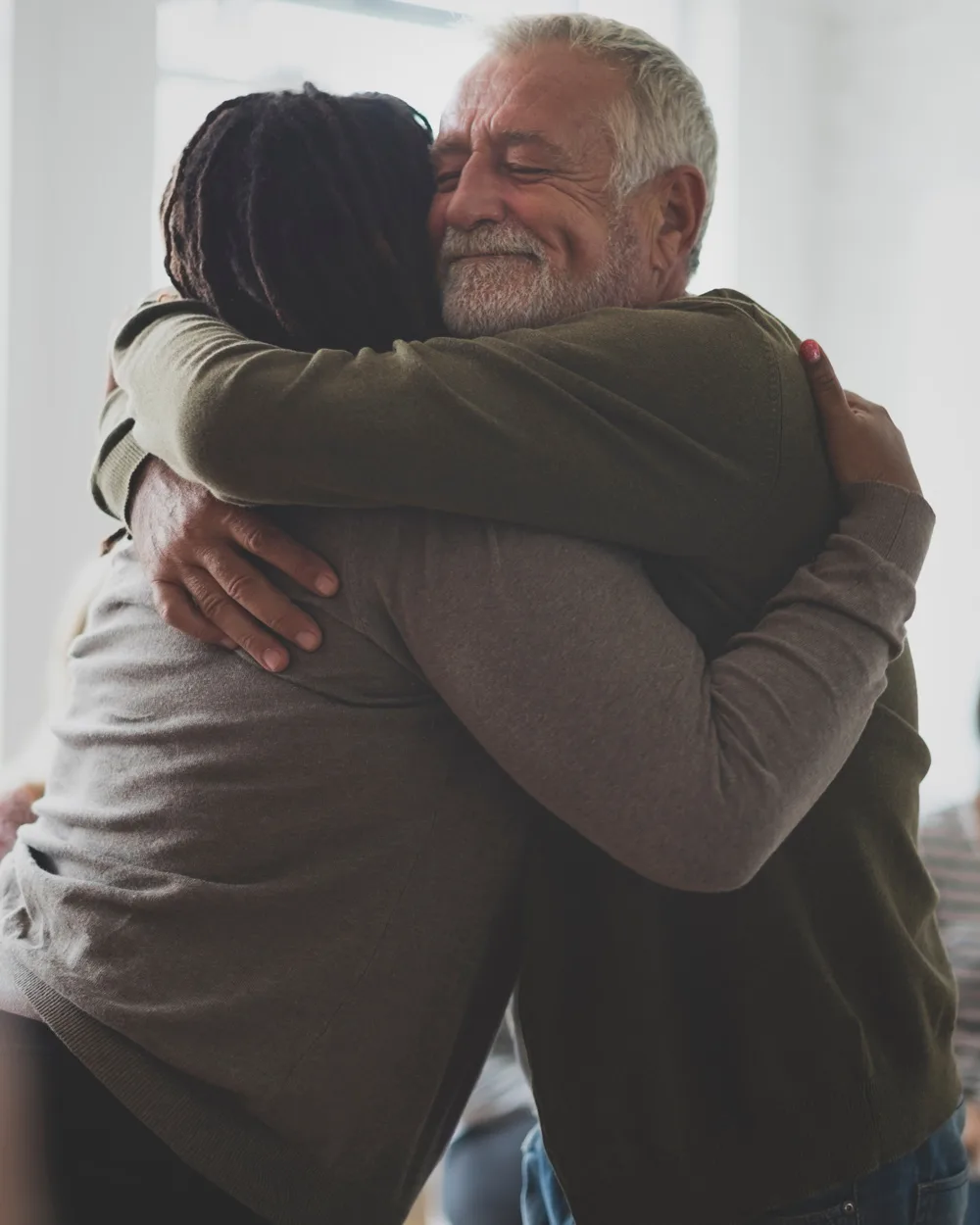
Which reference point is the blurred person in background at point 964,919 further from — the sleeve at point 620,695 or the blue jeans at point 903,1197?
the sleeve at point 620,695

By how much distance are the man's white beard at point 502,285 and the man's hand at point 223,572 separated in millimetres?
255

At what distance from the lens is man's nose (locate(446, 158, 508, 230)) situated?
1100 mm

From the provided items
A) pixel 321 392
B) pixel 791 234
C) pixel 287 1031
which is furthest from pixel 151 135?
pixel 287 1031

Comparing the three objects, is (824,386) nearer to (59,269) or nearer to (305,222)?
(305,222)

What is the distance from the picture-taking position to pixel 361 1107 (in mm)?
991

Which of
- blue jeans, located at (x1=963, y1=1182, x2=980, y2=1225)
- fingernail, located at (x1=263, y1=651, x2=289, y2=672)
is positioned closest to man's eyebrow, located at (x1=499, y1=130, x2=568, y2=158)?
fingernail, located at (x1=263, y1=651, x2=289, y2=672)

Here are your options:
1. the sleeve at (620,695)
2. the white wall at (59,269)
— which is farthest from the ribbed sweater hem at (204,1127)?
the white wall at (59,269)

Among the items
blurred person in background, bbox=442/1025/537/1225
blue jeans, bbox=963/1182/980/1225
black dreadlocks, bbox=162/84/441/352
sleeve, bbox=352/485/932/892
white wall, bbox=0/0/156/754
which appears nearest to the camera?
sleeve, bbox=352/485/932/892

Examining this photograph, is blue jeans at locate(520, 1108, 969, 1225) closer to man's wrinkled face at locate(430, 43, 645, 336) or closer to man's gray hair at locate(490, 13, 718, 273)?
man's wrinkled face at locate(430, 43, 645, 336)

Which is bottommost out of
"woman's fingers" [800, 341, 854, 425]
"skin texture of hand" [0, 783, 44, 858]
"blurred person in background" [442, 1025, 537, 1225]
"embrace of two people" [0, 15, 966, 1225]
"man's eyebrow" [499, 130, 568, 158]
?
"blurred person in background" [442, 1025, 537, 1225]

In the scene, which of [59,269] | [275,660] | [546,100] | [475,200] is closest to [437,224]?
[475,200]

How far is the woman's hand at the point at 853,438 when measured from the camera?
3.46 feet

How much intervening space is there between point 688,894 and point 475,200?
1.94 ft

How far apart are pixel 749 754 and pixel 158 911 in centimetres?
44
